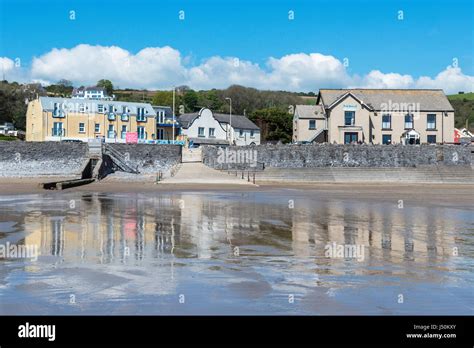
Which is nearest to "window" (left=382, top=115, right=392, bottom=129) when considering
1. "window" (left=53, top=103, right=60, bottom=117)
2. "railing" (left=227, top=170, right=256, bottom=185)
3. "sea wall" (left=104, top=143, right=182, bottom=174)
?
"railing" (left=227, top=170, right=256, bottom=185)

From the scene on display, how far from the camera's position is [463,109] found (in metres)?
139

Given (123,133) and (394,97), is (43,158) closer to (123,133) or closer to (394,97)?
(123,133)

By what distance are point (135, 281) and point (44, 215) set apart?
1277cm

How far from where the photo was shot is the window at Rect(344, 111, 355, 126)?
67.5 metres

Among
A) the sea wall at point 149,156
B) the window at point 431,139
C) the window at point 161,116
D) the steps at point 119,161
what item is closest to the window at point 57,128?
the sea wall at point 149,156

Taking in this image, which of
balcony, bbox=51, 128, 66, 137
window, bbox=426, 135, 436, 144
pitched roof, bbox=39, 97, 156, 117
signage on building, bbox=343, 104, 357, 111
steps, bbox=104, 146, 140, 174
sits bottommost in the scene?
steps, bbox=104, 146, 140, 174

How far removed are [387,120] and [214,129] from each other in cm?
2544

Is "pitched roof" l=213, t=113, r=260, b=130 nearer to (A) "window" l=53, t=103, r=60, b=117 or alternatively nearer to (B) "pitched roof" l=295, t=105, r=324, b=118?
(B) "pitched roof" l=295, t=105, r=324, b=118

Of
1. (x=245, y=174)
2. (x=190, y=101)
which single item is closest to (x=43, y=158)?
(x=245, y=174)

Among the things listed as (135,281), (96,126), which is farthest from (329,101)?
(135,281)

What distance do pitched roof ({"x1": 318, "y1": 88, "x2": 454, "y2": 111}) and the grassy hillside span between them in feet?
183

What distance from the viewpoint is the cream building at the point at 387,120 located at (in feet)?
221

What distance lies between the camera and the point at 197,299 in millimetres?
9281

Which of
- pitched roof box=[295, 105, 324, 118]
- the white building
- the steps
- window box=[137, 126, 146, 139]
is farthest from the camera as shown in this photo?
the white building
